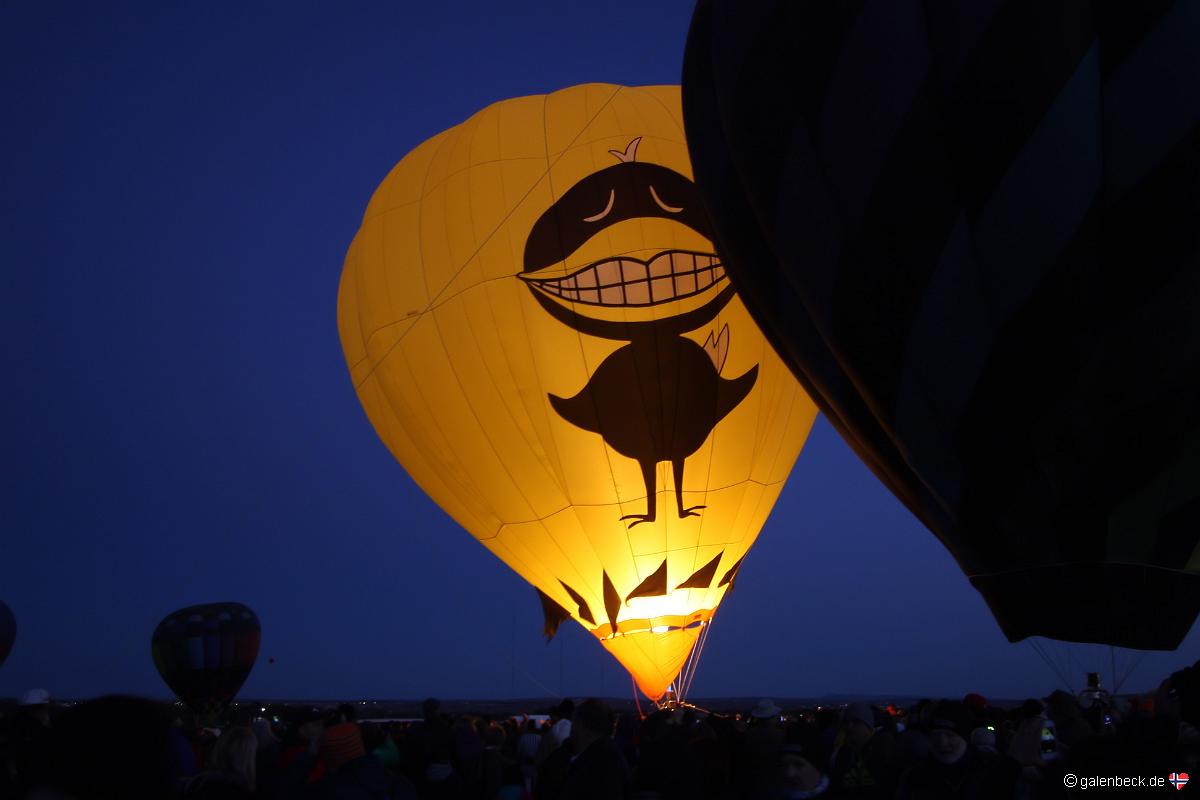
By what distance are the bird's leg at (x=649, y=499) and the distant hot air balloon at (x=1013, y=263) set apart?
3457 mm

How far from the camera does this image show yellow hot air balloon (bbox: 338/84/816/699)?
9.58 metres

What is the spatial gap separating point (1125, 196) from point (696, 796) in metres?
3.63

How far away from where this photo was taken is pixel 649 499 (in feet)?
32.7

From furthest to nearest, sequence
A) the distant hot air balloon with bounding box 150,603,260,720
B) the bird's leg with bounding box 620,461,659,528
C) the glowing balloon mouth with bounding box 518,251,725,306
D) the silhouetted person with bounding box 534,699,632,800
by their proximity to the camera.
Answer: the distant hot air balloon with bounding box 150,603,260,720 → the bird's leg with bounding box 620,461,659,528 → the glowing balloon mouth with bounding box 518,251,725,306 → the silhouetted person with bounding box 534,699,632,800

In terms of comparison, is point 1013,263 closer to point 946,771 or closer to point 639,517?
point 946,771

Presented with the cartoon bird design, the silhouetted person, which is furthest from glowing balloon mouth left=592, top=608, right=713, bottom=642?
the silhouetted person

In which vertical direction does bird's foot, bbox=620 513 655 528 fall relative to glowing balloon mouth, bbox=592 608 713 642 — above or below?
above

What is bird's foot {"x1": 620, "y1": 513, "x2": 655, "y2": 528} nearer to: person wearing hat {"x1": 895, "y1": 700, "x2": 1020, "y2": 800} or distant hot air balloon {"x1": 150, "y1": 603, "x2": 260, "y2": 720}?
person wearing hat {"x1": 895, "y1": 700, "x2": 1020, "y2": 800}

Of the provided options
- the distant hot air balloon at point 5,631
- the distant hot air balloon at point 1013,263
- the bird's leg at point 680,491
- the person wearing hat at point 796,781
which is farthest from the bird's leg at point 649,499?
the distant hot air balloon at point 5,631

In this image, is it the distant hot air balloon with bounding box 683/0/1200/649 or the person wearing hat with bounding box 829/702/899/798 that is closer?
the person wearing hat with bounding box 829/702/899/798

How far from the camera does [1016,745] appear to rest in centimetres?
335

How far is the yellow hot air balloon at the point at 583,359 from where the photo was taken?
9.58 meters

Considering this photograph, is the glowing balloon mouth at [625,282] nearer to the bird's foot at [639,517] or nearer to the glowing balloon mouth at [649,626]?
the bird's foot at [639,517]

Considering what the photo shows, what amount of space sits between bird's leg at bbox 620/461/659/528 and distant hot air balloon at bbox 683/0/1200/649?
346 centimetres
